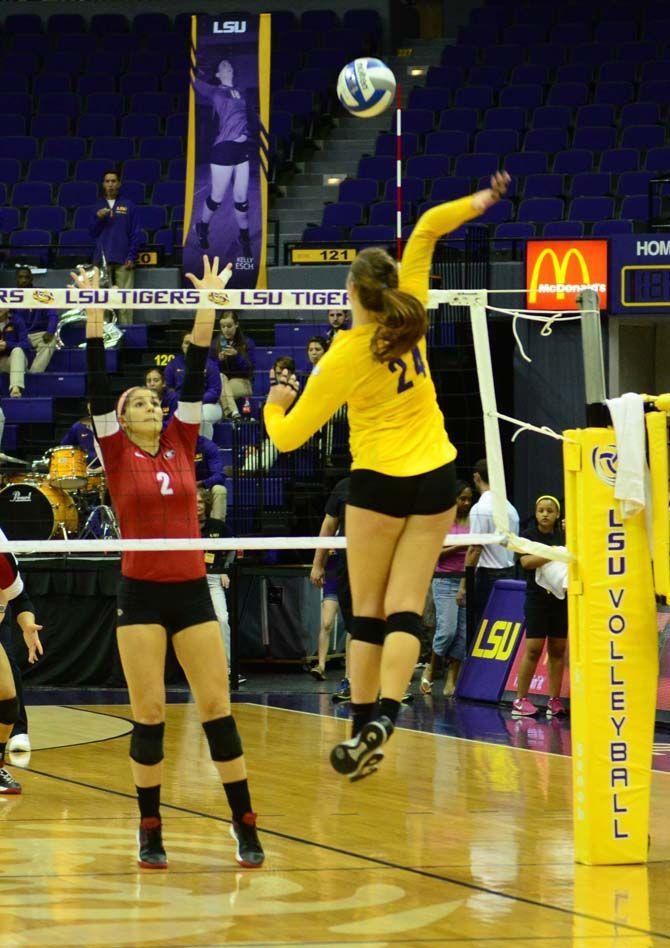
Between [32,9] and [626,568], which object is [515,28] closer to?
[32,9]

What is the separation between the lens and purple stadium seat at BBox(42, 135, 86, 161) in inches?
825

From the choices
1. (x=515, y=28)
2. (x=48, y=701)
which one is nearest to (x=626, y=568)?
(x=48, y=701)

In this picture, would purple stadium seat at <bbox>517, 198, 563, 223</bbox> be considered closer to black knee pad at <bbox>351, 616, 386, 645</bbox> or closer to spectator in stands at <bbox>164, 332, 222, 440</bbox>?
spectator in stands at <bbox>164, 332, 222, 440</bbox>

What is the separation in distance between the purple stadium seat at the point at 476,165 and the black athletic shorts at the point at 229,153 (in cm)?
421

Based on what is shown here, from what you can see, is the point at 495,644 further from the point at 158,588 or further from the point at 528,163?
the point at 528,163

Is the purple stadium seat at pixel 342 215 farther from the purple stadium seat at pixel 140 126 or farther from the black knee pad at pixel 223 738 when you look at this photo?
the black knee pad at pixel 223 738

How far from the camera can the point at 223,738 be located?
6207 millimetres

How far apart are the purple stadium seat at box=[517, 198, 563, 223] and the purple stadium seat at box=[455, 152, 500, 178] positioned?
1033 millimetres

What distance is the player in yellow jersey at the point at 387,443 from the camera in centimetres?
519

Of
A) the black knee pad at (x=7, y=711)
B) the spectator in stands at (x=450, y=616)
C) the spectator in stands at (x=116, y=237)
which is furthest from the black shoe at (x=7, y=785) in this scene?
the spectator in stands at (x=116, y=237)

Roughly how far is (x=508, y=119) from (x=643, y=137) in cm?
186

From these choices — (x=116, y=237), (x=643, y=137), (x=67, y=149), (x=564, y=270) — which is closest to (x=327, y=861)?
(x=564, y=270)

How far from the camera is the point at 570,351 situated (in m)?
15.3

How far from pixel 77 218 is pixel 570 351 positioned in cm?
744
